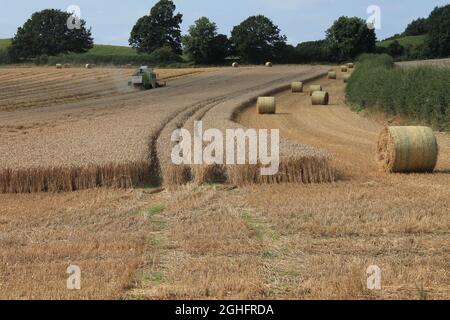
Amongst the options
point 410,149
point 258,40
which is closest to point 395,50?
point 258,40

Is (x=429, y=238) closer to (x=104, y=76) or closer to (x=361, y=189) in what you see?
(x=361, y=189)

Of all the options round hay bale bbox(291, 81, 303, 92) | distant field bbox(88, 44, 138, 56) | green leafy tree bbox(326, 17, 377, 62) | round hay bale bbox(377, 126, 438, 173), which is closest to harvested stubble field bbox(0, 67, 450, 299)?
round hay bale bbox(377, 126, 438, 173)

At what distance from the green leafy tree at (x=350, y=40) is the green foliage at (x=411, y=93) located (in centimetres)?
6240

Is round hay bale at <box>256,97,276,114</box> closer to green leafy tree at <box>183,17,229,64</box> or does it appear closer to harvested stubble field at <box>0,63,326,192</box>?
harvested stubble field at <box>0,63,326,192</box>

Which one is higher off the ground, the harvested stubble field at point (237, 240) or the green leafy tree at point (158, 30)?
the green leafy tree at point (158, 30)

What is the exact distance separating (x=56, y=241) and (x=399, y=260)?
4.60 m

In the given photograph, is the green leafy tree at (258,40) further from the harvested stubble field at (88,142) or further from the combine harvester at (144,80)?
the harvested stubble field at (88,142)

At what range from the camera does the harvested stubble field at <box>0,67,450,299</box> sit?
680 cm

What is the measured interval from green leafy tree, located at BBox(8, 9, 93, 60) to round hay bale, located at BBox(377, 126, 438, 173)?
272 ft

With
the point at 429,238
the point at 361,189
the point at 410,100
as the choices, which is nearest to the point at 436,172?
the point at 361,189

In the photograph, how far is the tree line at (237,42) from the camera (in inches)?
3718

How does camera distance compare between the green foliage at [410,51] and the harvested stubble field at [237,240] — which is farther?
the green foliage at [410,51]

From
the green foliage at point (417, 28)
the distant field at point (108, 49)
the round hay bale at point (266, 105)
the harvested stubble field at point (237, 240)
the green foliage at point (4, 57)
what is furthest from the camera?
the green foliage at point (417, 28)

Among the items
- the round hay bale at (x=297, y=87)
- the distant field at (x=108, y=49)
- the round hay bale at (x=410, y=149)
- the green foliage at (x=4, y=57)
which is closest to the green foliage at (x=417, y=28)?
the distant field at (x=108, y=49)
